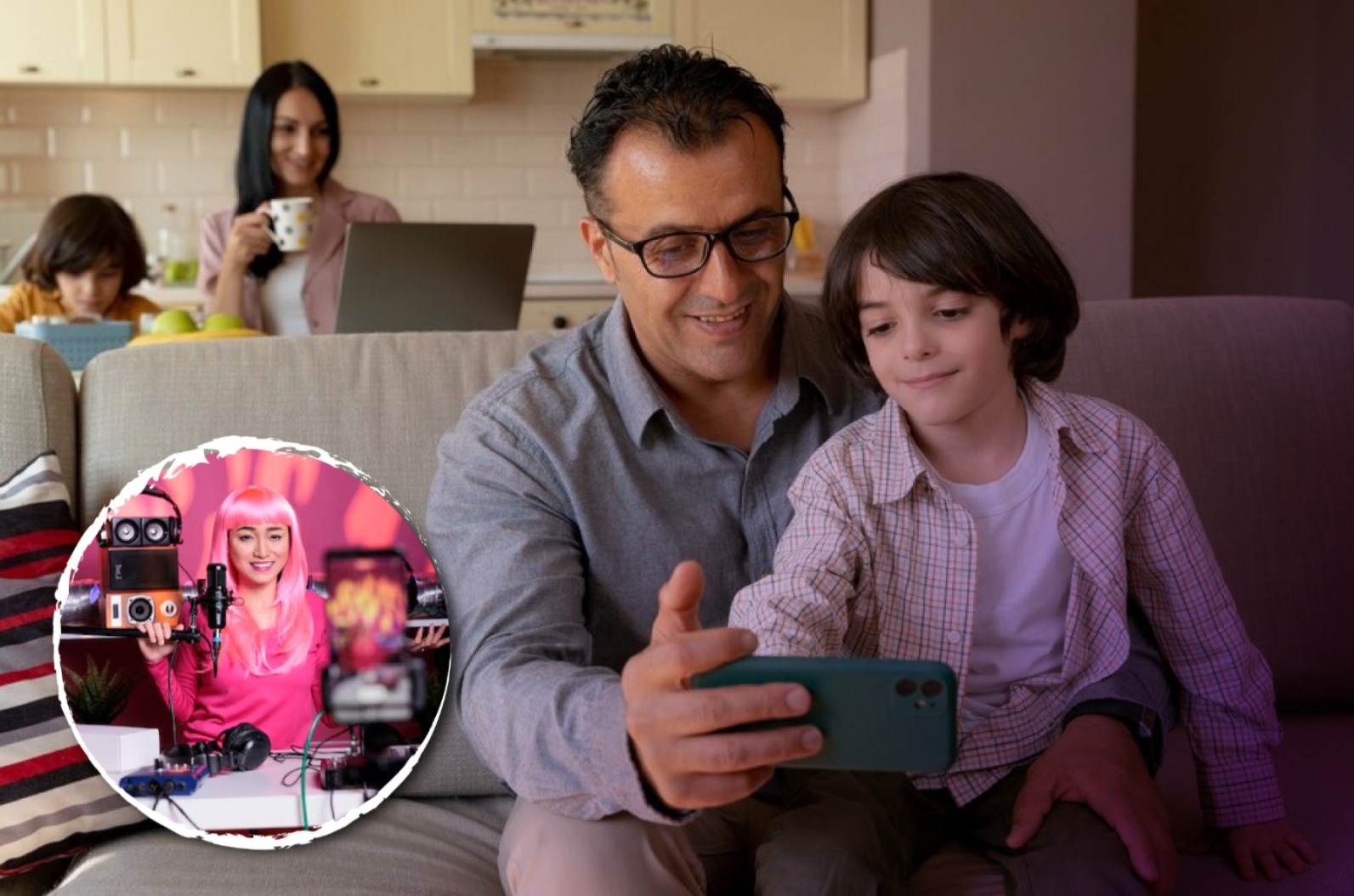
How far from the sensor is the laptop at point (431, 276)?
2.80 m

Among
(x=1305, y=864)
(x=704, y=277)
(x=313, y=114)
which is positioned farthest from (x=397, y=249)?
(x=1305, y=864)

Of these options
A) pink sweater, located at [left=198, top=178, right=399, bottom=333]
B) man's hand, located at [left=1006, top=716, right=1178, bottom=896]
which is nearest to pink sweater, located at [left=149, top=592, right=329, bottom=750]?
man's hand, located at [left=1006, top=716, right=1178, bottom=896]

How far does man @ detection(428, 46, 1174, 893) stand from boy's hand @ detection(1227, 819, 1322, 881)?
15cm

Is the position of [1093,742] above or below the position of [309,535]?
below

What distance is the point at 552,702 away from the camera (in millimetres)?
1259

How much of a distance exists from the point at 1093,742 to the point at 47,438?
126cm

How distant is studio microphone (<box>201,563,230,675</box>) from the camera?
5.44 feet

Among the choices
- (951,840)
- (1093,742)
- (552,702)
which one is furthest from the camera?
(951,840)

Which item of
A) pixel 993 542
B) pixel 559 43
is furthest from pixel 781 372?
pixel 559 43

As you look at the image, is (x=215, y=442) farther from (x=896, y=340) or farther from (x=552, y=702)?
(x=896, y=340)

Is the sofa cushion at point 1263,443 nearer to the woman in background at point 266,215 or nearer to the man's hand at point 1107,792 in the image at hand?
the man's hand at point 1107,792

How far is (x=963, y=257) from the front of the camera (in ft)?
5.04

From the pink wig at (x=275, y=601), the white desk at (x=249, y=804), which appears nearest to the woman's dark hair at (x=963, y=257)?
the pink wig at (x=275, y=601)

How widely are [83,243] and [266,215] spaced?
1.57 feet
